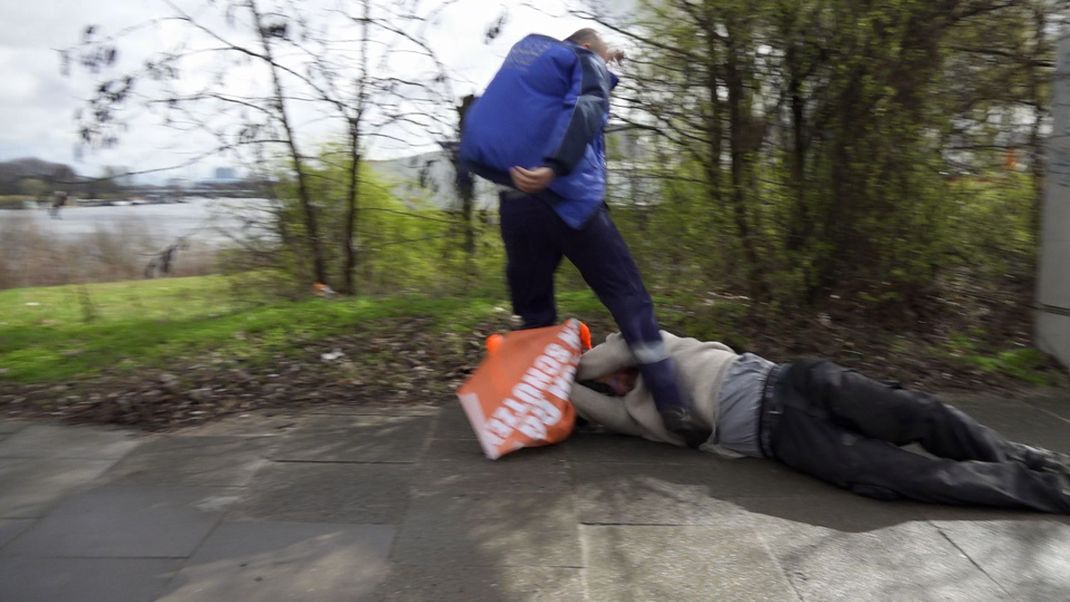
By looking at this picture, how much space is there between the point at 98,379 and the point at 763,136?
4.57 m

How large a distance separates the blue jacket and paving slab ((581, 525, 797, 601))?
145cm

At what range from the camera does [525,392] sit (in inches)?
160

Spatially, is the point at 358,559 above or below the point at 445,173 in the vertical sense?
below

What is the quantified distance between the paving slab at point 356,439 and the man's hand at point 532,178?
1.40 meters

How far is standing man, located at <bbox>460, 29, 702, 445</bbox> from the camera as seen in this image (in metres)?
3.86

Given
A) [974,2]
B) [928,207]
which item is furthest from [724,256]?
[974,2]

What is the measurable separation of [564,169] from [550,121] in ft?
0.80

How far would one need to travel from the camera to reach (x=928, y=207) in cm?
575

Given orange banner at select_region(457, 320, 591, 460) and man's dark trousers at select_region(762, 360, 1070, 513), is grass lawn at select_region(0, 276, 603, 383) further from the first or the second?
Result: man's dark trousers at select_region(762, 360, 1070, 513)

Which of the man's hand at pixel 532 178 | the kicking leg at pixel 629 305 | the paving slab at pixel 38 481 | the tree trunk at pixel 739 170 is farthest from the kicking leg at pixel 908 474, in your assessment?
the paving slab at pixel 38 481

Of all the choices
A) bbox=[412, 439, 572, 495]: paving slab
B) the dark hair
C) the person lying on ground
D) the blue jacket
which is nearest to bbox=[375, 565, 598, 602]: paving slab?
bbox=[412, 439, 572, 495]: paving slab

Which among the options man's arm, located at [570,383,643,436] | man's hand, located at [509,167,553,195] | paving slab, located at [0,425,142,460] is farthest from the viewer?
man's arm, located at [570,383,643,436]

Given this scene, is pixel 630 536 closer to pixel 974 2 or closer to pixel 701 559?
pixel 701 559

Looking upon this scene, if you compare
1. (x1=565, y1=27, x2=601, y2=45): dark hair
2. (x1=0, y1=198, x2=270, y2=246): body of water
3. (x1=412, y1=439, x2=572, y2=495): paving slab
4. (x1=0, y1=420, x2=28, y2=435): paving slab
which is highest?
(x1=565, y1=27, x2=601, y2=45): dark hair
